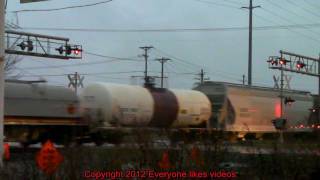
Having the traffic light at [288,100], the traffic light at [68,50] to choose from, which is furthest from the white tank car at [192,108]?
the traffic light at [68,50]

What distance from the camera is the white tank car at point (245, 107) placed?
118 ft

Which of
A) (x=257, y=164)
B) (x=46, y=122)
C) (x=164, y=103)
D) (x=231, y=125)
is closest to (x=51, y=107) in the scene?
(x=46, y=122)

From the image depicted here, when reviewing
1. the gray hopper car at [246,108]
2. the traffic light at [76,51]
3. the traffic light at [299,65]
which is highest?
the traffic light at [76,51]

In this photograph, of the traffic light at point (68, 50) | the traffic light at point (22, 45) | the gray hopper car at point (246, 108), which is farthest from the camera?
the traffic light at point (68, 50)

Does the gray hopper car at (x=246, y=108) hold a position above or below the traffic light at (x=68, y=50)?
below

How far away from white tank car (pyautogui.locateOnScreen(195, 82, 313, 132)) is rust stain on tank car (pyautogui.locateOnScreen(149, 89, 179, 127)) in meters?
2.46

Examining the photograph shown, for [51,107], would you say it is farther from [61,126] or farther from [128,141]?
[128,141]

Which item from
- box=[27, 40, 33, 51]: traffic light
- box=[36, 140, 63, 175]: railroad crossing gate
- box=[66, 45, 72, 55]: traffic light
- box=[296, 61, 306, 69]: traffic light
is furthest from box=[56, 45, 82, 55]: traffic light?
box=[36, 140, 63, 175]: railroad crossing gate

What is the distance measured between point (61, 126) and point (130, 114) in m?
3.59

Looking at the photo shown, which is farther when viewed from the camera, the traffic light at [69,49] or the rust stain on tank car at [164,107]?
the traffic light at [69,49]

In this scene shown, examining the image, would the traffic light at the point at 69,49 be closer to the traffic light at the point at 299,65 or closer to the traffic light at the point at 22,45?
the traffic light at the point at 22,45

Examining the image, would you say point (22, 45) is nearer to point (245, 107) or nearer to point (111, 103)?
point (111, 103)

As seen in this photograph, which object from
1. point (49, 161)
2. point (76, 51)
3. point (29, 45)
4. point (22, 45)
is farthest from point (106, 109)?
point (49, 161)

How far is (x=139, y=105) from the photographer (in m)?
30.3
